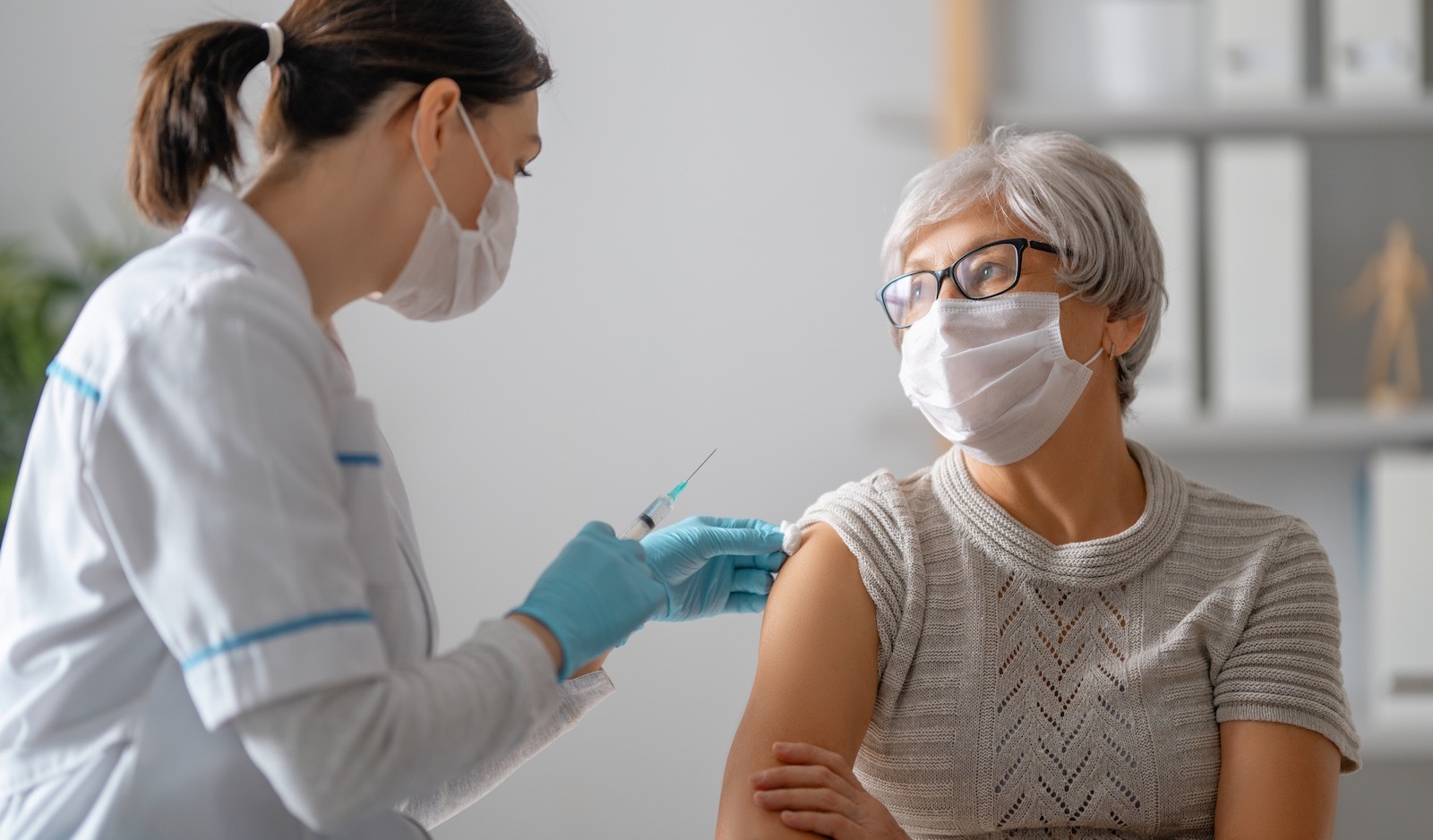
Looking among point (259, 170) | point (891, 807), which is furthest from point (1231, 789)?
point (259, 170)

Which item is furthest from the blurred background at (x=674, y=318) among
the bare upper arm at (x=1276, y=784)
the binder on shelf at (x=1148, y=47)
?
the bare upper arm at (x=1276, y=784)

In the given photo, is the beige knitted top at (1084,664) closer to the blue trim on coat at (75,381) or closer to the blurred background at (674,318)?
the blue trim on coat at (75,381)

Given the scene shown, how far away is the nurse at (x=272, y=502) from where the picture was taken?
780 mm

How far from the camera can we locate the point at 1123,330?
57.2 inches

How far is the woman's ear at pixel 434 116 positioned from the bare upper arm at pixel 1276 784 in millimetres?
1040

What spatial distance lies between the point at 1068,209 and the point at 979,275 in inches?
5.1

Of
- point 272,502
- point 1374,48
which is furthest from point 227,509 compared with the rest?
point 1374,48

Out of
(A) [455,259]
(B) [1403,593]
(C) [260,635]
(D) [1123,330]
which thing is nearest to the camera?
(C) [260,635]

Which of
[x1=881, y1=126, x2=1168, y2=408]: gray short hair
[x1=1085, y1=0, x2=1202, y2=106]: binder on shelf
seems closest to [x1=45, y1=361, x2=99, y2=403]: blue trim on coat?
[x1=881, y1=126, x2=1168, y2=408]: gray short hair

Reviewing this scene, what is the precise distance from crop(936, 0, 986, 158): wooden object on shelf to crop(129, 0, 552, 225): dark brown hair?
151 cm

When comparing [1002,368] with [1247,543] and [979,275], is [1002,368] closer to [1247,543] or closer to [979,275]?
[979,275]

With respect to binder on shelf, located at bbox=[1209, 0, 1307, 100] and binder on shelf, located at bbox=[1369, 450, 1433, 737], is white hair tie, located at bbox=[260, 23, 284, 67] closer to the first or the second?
binder on shelf, located at bbox=[1209, 0, 1307, 100]

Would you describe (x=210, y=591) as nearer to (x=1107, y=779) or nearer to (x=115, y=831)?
(x=115, y=831)

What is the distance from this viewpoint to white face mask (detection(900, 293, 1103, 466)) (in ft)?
4.44
